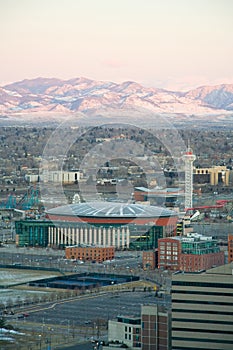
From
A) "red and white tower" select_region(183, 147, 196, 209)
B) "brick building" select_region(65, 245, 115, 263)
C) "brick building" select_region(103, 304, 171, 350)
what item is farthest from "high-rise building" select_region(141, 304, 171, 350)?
"red and white tower" select_region(183, 147, 196, 209)

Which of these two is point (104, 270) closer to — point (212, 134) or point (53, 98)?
point (212, 134)

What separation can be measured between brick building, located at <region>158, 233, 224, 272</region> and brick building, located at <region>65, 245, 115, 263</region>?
1996 millimetres

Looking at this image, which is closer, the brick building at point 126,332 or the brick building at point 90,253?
the brick building at point 126,332

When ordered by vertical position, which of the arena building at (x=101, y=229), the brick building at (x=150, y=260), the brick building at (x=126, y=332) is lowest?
the brick building at (x=126, y=332)

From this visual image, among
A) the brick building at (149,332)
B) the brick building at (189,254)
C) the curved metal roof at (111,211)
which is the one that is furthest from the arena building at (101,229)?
the brick building at (149,332)

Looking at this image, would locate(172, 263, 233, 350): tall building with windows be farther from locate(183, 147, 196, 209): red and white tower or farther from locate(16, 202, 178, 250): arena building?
locate(183, 147, 196, 209): red and white tower

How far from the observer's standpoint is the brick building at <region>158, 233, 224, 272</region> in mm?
28203

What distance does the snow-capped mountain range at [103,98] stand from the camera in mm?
89562

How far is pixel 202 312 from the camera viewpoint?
18562 mm

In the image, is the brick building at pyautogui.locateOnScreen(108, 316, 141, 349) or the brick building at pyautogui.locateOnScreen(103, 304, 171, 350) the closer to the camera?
the brick building at pyautogui.locateOnScreen(103, 304, 171, 350)

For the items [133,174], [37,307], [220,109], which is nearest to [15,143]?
[133,174]

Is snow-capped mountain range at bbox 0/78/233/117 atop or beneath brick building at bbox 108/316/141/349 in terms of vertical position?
atop

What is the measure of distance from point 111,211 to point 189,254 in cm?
680

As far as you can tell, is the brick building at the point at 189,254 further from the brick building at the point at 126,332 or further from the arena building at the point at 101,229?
the brick building at the point at 126,332
